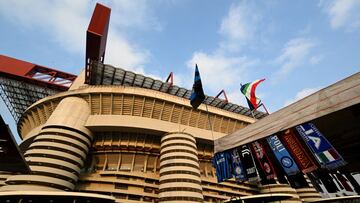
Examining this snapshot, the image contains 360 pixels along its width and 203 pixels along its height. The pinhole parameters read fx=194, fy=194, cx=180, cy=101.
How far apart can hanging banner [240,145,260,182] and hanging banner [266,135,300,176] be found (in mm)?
1683

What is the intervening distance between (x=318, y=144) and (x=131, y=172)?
31424mm

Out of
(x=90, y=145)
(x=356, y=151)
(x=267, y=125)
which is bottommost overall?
(x=356, y=151)

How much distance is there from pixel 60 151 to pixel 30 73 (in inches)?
1374

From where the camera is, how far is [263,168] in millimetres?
9750

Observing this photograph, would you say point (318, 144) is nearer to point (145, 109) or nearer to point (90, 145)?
point (145, 109)

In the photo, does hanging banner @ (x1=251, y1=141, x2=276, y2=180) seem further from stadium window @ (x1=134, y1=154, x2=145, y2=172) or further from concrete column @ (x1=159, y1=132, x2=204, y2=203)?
stadium window @ (x1=134, y1=154, x2=145, y2=172)

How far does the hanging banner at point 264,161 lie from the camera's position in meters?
9.52

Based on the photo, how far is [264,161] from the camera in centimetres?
967

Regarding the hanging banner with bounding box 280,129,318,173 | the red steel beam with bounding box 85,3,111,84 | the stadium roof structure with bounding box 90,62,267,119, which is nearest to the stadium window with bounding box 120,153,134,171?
the stadium roof structure with bounding box 90,62,267,119

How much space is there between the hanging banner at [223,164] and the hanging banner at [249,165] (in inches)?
34.5

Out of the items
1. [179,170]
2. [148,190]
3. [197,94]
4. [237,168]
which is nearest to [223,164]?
[237,168]

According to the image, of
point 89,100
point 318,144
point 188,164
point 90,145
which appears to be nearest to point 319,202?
point 188,164

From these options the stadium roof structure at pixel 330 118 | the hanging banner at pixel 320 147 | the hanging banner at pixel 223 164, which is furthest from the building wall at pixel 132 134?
the hanging banner at pixel 320 147

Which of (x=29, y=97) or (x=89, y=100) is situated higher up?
(x=29, y=97)
